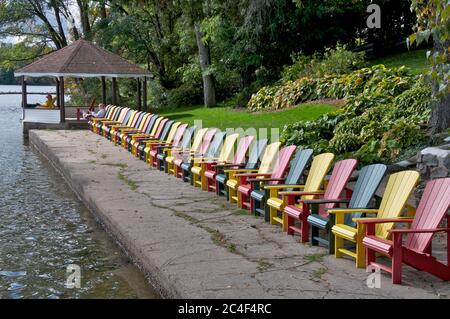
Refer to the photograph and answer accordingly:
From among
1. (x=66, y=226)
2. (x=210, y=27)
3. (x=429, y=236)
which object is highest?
(x=210, y=27)

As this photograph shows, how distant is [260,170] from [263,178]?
26.4 inches

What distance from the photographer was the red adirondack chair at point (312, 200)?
7.89 metres

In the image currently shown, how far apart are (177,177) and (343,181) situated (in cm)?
600

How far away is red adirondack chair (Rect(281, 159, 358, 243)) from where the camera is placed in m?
7.89

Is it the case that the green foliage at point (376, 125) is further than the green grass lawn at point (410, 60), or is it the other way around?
the green grass lawn at point (410, 60)

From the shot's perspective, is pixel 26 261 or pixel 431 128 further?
pixel 431 128

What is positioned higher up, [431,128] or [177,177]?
[431,128]

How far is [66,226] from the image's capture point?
10.5m

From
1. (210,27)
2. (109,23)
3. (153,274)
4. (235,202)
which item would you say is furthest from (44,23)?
(153,274)

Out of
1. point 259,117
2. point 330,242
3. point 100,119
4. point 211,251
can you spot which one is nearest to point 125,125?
point 100,119

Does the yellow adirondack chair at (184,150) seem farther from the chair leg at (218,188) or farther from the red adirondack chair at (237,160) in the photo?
the chair leg at (218,188)

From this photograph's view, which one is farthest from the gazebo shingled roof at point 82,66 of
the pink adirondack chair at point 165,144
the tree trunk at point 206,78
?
the pink adirondack chair at point 165,144

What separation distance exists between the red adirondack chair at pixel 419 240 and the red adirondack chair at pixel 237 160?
476 cm

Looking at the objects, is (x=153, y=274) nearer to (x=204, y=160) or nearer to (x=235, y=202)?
(x=235, y=202)
